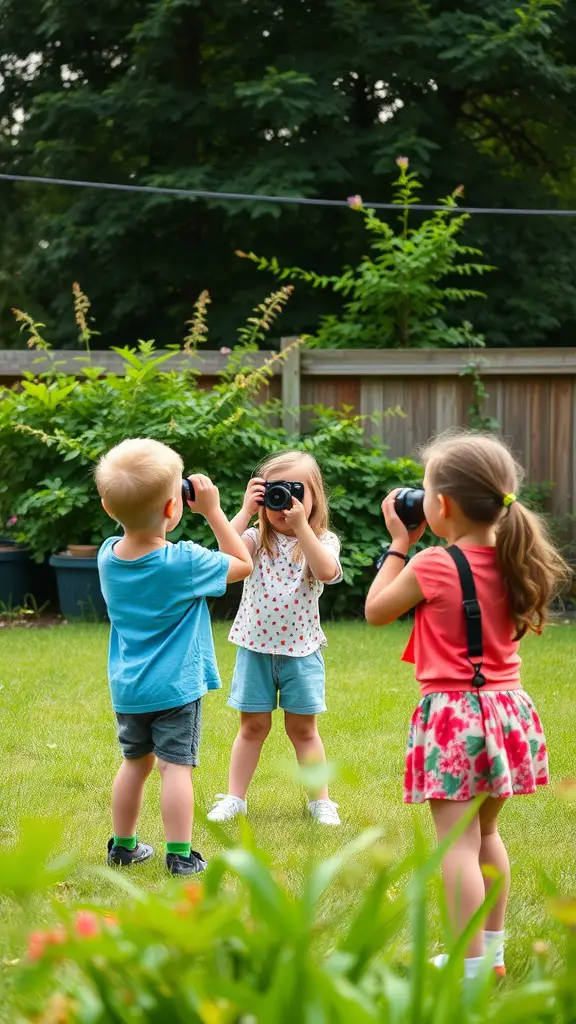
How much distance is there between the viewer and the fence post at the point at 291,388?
26.7ft

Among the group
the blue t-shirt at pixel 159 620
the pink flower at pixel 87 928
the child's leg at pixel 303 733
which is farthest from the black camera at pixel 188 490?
the pink flower at pixel 87 928

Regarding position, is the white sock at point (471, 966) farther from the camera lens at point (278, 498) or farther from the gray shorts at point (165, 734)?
the camera lens at point (278, 498)

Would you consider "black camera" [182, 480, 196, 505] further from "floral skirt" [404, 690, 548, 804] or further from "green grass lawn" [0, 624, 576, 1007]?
"floral skirt" [404, 690, 548, 804]

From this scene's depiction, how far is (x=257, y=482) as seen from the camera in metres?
3.62

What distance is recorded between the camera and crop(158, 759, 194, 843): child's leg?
310 centimetres

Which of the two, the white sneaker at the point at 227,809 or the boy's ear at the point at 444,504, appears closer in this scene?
the boy's ear at the point at 444,504

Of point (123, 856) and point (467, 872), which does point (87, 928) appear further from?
point (123, 856)

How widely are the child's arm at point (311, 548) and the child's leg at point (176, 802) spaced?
2.59ft

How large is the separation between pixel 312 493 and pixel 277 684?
65 cm

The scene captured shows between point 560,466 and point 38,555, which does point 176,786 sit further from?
point 560,466

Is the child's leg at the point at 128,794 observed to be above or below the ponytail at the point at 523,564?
below

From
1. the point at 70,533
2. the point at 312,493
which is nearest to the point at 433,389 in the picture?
the point at 70,533

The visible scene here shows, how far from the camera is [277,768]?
2.40 meters

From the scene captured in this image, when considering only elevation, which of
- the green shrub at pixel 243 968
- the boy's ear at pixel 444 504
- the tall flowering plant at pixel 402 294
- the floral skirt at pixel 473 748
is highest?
the tall flowering plant at pixel 402 294
